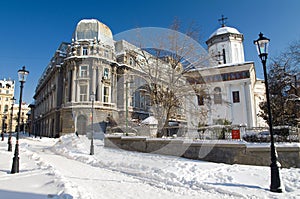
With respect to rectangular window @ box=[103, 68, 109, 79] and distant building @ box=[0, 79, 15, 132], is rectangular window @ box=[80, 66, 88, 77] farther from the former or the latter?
distant building @ box=[0, 79, 15, 132]

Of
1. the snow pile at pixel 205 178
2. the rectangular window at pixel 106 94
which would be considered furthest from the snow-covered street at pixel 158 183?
the rectangular window at pixel 106 94

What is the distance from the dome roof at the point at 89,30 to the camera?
1420 inches

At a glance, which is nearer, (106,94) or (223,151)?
(223,151)

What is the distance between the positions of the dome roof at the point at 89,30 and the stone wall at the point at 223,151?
2727 cm

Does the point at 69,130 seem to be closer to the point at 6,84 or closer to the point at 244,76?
the point at 244,76

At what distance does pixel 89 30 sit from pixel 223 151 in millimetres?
32999

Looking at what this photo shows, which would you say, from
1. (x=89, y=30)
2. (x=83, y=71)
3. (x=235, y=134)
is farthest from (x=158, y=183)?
(x=89, y=30)

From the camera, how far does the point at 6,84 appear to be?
302 feet

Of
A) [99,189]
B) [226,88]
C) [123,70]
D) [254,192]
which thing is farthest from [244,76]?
[99,189]

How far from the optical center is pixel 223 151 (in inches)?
418

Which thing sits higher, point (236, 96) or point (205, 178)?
point (236, 96)

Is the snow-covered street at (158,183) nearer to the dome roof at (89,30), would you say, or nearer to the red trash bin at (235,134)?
the red trash bin at (235,134)

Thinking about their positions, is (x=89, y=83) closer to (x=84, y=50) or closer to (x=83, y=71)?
(x=83, y=71)

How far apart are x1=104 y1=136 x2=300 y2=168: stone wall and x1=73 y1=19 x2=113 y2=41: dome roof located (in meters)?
27.3
